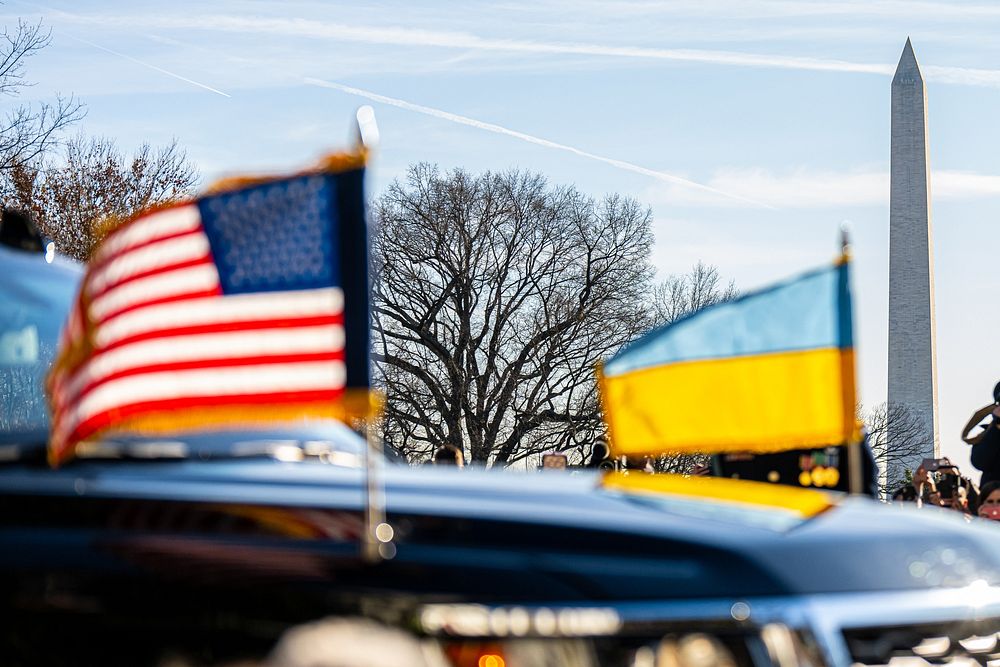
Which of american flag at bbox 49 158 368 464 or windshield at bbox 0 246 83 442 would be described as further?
windshield at bbox 0 246 83 442

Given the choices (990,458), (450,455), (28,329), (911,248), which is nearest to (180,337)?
(28,329)

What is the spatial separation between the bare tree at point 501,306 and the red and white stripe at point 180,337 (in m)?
38.0

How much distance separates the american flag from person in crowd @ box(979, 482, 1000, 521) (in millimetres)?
11295

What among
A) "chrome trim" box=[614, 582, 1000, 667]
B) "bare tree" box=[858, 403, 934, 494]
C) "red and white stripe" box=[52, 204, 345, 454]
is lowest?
"bare tree" box=[858, 403, 934, 494]

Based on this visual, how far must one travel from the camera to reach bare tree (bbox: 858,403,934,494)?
148 ft

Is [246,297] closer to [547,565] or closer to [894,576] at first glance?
[547,565]

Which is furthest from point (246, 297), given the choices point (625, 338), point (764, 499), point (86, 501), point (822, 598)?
point (625, 338)

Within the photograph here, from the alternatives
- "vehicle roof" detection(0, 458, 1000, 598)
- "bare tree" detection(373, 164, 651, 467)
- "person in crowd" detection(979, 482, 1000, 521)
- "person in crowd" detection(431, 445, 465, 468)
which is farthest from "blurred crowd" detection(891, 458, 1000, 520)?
"bare tree" detection(373, 164, 651, 467)

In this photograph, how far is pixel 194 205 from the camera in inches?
138

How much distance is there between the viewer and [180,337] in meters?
3.45

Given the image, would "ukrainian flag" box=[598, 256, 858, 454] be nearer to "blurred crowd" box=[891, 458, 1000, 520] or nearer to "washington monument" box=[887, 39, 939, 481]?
"blurred crowd" box=[891, 458, 1000, 520]

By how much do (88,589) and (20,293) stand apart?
1.38 meters

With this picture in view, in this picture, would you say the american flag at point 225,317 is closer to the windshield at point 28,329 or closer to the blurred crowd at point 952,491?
the windshield at point 28,329

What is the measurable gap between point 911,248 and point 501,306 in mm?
10832
